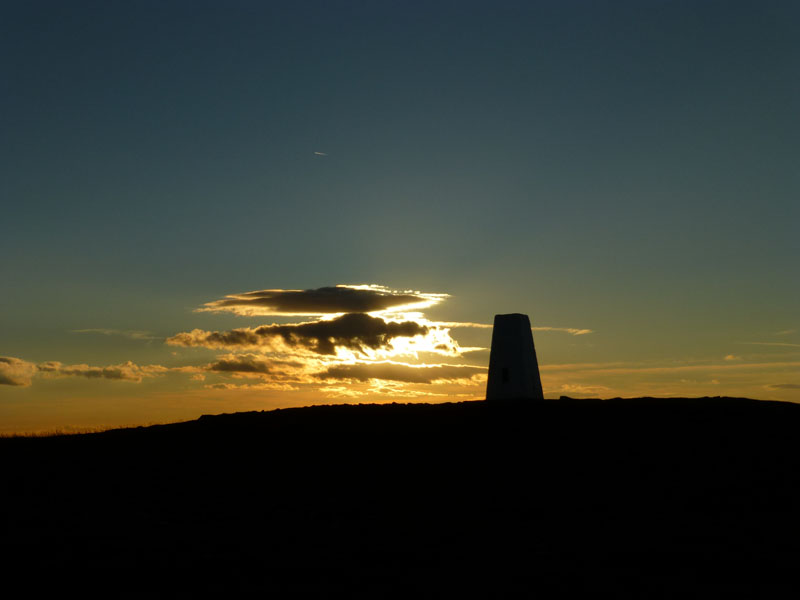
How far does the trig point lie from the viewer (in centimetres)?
3234

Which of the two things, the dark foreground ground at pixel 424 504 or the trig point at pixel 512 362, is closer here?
the dark foreground ground at pixel 424 504

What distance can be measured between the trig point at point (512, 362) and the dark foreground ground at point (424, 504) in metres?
3.06

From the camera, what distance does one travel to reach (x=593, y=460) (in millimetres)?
22156

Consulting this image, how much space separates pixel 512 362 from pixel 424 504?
14588 mm

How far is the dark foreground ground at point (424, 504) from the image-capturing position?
A: 554 inches

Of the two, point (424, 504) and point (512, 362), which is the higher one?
point (512, 362)

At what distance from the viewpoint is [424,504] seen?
1873cm

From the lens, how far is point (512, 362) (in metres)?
32.5

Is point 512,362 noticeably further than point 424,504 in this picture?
Yes

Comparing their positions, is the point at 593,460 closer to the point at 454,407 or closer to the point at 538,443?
the point at 538,443

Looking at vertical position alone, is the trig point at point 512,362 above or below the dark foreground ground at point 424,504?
above

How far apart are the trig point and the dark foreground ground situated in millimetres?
3061

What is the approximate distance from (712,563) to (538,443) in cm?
933

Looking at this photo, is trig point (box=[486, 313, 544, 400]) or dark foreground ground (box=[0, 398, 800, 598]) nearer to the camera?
dark foreground ground (box=[0, 398, 800, 598])
